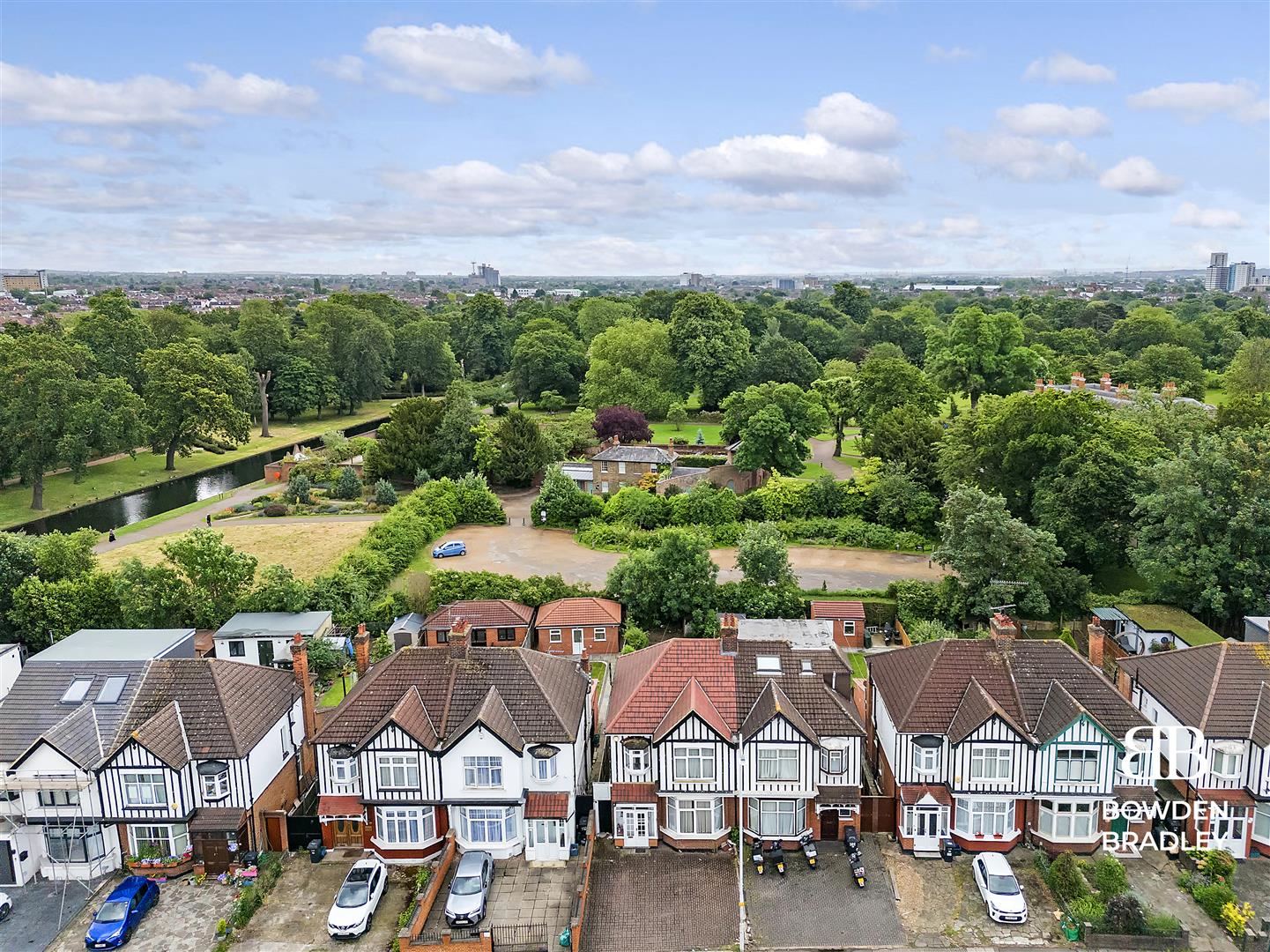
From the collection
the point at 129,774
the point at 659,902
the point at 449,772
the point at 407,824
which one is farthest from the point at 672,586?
the point at 129,774

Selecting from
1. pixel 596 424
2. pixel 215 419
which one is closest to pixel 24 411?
pixel 215 419

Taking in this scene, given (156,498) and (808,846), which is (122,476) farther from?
(808,846)

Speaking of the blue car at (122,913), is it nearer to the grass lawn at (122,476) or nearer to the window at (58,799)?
the window at (58,799)

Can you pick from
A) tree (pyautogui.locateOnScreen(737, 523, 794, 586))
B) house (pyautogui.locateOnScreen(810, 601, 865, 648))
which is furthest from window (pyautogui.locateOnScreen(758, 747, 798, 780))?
tree (pyautogui.locateOnScreen(737, 523, 794, 586))

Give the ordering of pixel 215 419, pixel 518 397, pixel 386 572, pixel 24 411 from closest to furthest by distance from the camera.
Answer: pixel 386 572 < pixel 24 411 < pixel 215 419 < pixel 518 397

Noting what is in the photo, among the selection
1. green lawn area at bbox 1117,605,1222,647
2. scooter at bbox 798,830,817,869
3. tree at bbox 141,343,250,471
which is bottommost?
scooter at bbox 798,830,817,869

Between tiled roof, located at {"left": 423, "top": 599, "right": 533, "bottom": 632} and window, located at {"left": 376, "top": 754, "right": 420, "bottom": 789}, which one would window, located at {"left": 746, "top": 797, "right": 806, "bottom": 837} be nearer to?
window, located at {"left": 376, "top": 754, "right": 420, "bottom": 789}

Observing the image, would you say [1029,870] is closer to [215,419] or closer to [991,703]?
[991,703]
